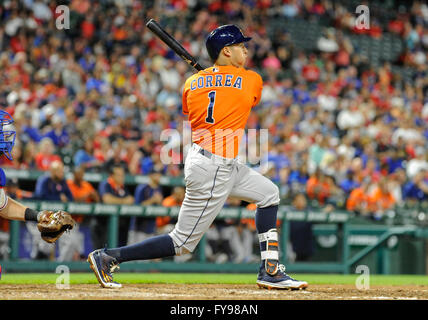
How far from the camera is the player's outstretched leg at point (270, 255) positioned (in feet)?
20.7

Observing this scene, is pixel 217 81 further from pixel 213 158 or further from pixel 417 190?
pixel 417 190

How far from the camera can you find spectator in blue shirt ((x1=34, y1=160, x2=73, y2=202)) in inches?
403

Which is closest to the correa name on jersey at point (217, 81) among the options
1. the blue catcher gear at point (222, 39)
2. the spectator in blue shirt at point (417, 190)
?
the blue catcher gear at point (222, 39)

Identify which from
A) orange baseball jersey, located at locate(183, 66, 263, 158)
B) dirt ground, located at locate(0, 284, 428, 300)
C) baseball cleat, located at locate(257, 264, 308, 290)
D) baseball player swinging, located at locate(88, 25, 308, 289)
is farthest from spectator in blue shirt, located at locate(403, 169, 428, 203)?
orange baseball jersey, located at locate(183, 66, 263, 158)

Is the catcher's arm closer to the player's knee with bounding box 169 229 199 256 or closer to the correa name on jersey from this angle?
the player's knee with bounding box 169 229 199 256

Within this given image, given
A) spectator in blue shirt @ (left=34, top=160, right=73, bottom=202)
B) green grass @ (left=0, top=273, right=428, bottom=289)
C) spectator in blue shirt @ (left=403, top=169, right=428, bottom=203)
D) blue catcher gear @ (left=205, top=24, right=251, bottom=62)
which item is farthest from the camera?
spectator in blue shirt @ (left=403, top=169, right=428, bottom=203)

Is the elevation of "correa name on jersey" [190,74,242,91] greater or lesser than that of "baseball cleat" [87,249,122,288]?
greater

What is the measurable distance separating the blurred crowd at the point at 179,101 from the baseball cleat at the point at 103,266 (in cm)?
427

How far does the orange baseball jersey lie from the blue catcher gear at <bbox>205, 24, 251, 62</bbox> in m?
0.19

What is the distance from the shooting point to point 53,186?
10328mm

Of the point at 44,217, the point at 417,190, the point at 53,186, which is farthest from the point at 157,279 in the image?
the point at 417,190

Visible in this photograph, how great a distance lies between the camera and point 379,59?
22.6 metres

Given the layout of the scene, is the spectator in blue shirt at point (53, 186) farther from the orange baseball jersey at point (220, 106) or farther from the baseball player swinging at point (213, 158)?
the orange baseball jersey at point (220, 106)
